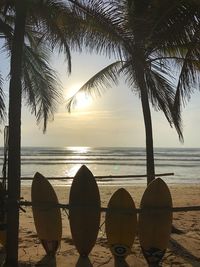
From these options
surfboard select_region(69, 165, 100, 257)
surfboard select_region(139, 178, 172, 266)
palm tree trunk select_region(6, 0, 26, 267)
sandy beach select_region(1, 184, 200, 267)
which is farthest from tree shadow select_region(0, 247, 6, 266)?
surfboard select_region(139, 178, 172, 266)

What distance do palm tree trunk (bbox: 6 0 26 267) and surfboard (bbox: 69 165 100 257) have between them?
34.5 inches

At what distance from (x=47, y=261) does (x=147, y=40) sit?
418 centimetres

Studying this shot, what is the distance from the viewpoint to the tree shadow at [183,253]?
6773 millimetres

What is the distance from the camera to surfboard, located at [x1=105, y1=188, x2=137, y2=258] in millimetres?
6484

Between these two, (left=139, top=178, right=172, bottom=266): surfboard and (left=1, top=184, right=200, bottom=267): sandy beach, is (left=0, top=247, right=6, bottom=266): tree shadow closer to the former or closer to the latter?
(left=1, top=184, right=200, bottom=267): sandy beach

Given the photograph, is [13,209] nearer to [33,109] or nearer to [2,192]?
[2,192]

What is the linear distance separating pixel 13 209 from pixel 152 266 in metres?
2.23

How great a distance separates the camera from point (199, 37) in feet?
25.5

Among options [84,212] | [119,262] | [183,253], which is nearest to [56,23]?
[84,212]

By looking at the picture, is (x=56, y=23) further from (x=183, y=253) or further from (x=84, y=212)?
(x=183, y=253)

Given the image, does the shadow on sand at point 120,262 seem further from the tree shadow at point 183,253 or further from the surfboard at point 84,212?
the tree shadow at point 183,253

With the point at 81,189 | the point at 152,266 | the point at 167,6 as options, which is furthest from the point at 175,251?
the point at 167,6

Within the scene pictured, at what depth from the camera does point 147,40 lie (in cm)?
771

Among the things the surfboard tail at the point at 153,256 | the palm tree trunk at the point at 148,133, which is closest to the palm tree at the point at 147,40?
the palm tree trunk at the point at 148,133
